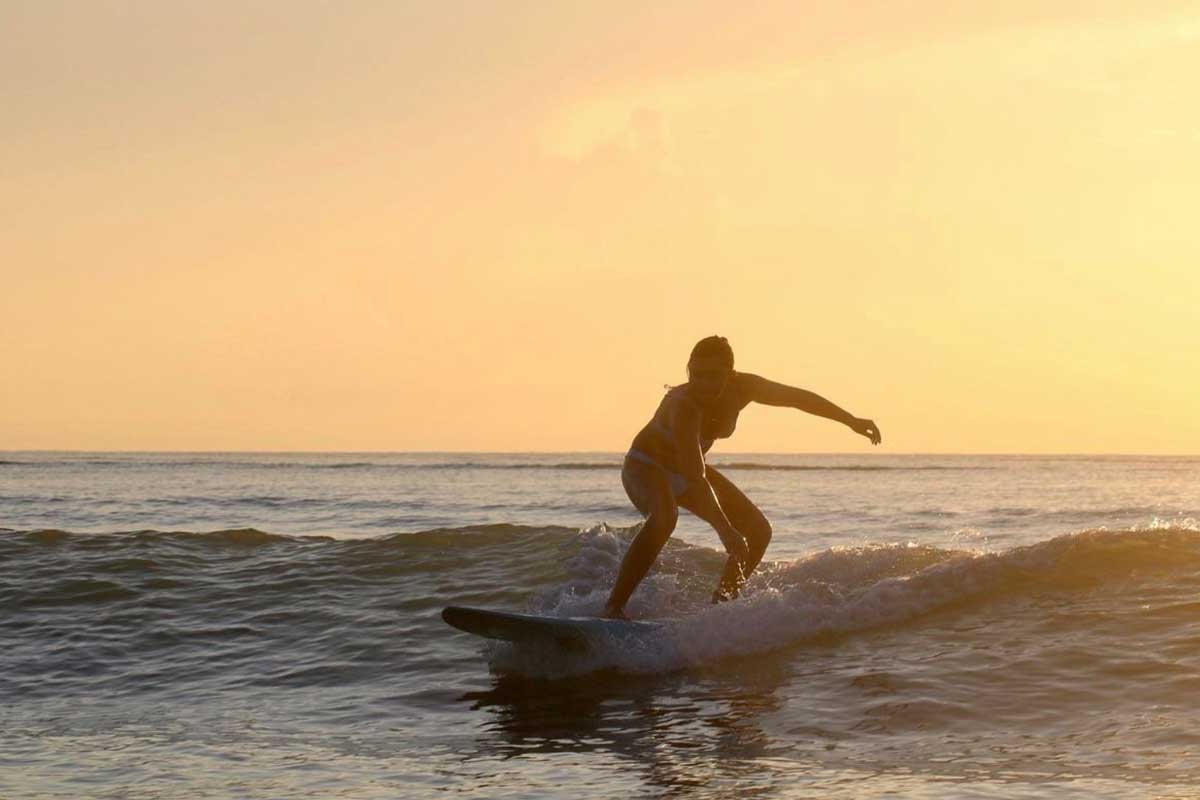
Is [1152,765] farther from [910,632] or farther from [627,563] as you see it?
[627,563]

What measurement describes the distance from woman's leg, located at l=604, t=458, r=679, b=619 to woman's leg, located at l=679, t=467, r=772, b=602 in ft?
1.86

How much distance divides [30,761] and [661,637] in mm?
4160

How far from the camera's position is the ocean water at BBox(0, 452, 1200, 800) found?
625cm

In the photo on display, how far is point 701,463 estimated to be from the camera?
9.25 meters

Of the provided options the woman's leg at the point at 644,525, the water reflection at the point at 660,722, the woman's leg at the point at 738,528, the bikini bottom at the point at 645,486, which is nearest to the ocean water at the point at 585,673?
the water reflection at the point at 660,722

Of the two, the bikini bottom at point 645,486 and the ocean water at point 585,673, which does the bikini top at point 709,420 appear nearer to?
the bikini bottom at point 645,486

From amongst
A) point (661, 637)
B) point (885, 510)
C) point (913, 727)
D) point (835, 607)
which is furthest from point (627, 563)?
point (885, 510)

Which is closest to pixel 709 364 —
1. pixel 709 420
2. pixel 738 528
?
pixel 709 420

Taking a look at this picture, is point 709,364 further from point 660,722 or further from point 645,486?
point 660,722

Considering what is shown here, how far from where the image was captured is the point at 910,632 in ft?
31.0

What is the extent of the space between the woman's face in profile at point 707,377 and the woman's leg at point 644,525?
0.68 m

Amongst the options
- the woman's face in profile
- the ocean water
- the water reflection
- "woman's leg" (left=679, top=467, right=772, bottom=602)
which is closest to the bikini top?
the woman's face in profile

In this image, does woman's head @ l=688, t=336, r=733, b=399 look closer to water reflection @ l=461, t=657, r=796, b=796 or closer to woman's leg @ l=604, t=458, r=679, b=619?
woman's leg @ l=604, t=458, r=679, b=619

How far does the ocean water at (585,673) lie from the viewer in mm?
6254
